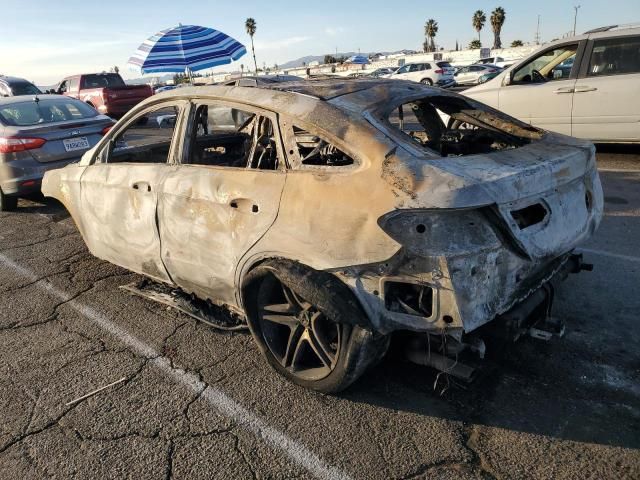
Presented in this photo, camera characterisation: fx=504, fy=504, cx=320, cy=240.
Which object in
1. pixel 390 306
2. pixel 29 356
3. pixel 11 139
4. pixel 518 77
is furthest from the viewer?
pixel 518 77

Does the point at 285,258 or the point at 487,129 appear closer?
the point at 285,258

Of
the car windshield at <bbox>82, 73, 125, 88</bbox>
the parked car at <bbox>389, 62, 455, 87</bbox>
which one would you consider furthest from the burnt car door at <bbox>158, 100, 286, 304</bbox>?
the parked car at <bbox>389, 62, 455, 87</bbox>

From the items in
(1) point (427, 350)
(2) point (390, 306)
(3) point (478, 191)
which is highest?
(3) point (478, 191)

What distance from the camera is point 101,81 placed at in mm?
18094

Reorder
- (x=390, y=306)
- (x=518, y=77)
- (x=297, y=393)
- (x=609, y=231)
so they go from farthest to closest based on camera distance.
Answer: (x=518, y=77) < (x=609, y=231) < (x=297, y=393) < (x=390, y=306)

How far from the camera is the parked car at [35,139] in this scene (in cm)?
664

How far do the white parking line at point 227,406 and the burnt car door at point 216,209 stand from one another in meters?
0.51

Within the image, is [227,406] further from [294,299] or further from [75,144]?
[75,144]

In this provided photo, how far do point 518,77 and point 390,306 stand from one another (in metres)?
7.18

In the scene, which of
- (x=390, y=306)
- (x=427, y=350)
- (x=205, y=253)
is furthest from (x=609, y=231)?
(x=205, y=253)

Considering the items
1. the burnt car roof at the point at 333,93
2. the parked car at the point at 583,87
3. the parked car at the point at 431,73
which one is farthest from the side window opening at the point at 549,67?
the parked car at the point at 431,73

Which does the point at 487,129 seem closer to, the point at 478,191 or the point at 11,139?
the point at 478,191

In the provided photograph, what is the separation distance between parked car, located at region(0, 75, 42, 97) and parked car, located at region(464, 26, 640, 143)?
44.9 feet

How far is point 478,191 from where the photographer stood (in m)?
2.23
